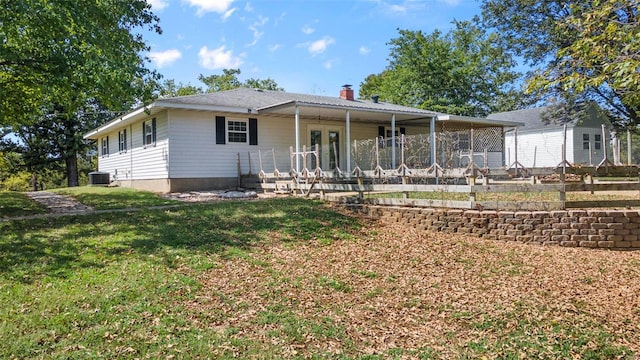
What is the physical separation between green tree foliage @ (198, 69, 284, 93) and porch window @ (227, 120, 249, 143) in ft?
90.2

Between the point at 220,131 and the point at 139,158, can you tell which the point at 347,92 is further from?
the point at 139,158

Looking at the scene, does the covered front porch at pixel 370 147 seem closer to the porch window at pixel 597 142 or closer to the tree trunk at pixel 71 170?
the porch window at pixel 597 142

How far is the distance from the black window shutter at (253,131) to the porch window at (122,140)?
7067mm

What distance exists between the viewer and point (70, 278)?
5.43 meters

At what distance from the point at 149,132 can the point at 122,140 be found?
14.8 feet

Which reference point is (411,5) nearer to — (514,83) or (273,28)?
(273,28)

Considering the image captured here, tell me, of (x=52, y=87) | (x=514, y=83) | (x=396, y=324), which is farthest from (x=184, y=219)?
(x=514, y=83)

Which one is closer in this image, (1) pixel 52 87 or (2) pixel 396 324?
(2) pixel 396 324

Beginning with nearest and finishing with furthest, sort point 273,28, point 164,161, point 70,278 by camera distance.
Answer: point 70,278 → point 164,161 → point 273,28

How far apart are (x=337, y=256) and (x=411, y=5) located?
8.18m

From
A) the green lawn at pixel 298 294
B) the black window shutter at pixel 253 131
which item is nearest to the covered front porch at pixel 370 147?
the black window shutter at pixel 253 131

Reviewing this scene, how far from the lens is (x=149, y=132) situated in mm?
16344

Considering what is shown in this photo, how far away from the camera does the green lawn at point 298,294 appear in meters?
3.97

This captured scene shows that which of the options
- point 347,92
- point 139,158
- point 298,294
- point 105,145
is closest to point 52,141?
point 105,145
